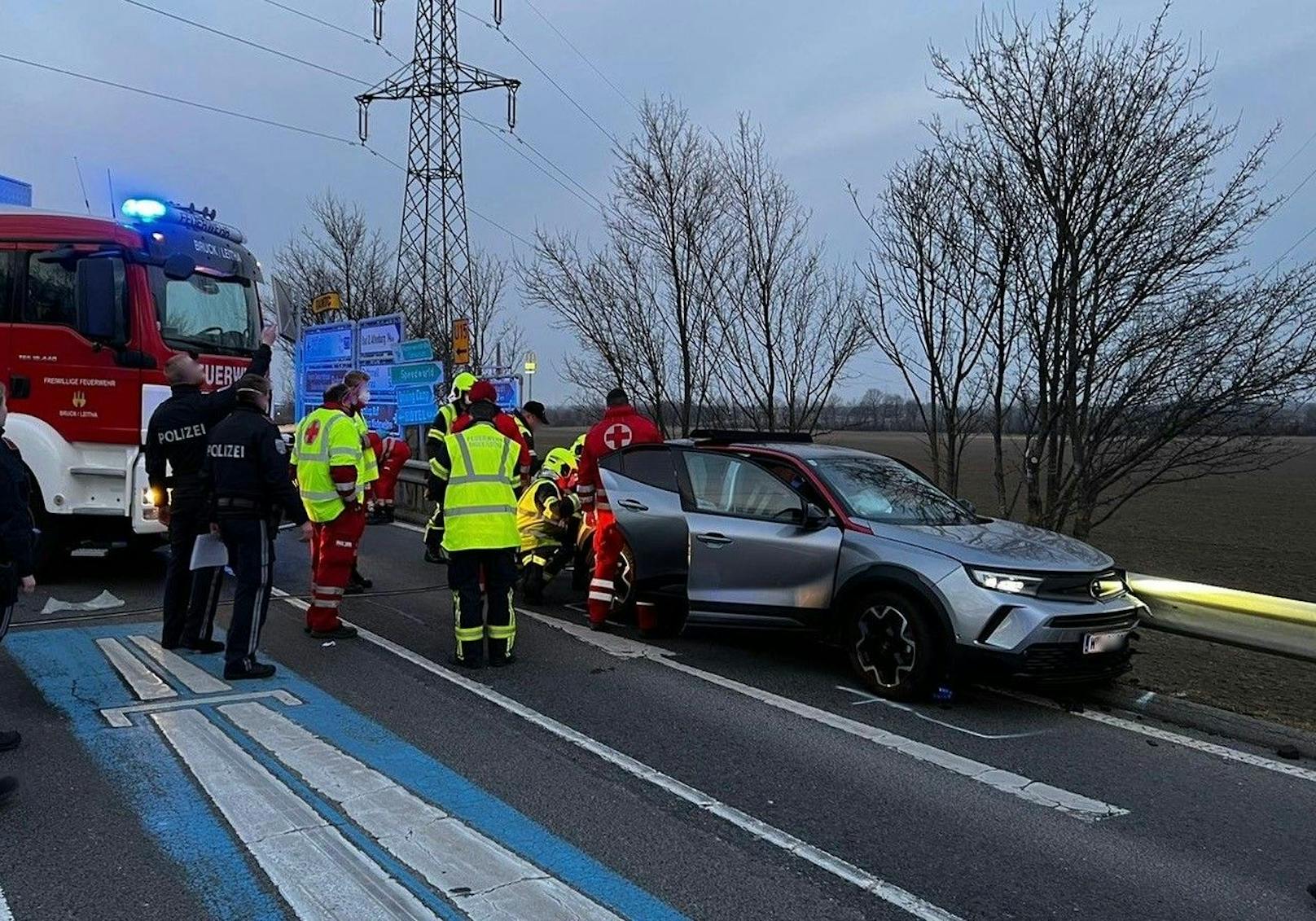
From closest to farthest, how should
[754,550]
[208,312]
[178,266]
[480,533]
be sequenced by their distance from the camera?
[480,533] → [754,550] → [178,266] → [208,312]

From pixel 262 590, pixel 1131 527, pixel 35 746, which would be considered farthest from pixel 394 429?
pixel 1131 527

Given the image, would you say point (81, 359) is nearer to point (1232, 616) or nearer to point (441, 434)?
point (441, 434)

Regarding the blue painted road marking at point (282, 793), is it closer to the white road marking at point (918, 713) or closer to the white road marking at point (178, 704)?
the white road marking at point (178, 704)

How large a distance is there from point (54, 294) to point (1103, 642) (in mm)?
8859

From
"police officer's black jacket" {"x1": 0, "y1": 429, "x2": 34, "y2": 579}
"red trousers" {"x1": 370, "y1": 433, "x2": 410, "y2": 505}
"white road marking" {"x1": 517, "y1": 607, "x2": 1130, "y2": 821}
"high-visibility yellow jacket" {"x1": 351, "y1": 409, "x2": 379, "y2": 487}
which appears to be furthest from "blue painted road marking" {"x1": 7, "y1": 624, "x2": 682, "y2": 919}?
"red trousers" {"x1": 370, "y1": 433, "x2": 410, "y2": 505}

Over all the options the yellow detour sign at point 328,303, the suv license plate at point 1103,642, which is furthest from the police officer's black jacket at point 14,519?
the yellow detour sign at point 328,303

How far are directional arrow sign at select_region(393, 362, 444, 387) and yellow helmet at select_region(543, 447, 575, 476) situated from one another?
264 inches

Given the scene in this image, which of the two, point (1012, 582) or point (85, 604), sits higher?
point (1012, 582)

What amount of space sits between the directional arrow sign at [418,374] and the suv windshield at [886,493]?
10.3 metres

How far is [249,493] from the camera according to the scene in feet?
21.0

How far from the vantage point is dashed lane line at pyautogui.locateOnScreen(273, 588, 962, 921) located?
353cm

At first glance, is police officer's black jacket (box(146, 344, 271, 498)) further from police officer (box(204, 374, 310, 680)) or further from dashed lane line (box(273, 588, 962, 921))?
dashed lane line (box(273, 588, 962, 921))

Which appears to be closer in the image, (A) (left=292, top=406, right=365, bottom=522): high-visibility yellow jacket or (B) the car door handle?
(B) the car door handle

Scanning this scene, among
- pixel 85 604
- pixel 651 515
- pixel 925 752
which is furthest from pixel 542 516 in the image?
pixel 925 752
